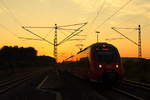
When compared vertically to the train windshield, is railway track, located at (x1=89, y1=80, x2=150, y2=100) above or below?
below

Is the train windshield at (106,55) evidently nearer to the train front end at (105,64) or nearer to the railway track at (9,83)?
the train front end at (105,64)

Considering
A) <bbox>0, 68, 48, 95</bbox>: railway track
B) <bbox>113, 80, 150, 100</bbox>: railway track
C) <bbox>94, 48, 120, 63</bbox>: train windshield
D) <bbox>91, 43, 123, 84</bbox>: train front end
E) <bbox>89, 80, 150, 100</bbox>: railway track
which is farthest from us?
<bbox>0, 68, 48, 95</bbox>: railway track

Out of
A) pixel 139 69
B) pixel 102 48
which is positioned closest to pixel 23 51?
pixel 139 69

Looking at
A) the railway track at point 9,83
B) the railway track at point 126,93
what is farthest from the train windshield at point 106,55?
the railway track at point 9,83

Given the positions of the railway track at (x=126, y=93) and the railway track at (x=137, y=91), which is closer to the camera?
the railway track at (x=126, y=93)

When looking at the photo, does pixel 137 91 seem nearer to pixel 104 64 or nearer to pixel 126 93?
pixel 126 93

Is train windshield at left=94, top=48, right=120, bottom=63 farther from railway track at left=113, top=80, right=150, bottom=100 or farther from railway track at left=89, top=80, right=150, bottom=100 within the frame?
railway track at left=89, top=80, right=150, bottom=100

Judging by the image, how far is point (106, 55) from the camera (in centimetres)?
2159

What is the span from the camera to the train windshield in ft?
70.2

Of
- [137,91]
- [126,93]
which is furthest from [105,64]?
[126,93]

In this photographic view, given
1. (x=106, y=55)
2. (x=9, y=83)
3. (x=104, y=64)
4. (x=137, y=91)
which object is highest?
(x=106, y=55)

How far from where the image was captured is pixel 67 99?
14711mm

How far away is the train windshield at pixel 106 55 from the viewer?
70.2 ft

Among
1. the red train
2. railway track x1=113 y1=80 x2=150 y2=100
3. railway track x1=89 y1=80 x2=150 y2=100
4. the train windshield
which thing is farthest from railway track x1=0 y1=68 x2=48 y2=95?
railway track x1=113 y1=80 x2=150 y2=100
